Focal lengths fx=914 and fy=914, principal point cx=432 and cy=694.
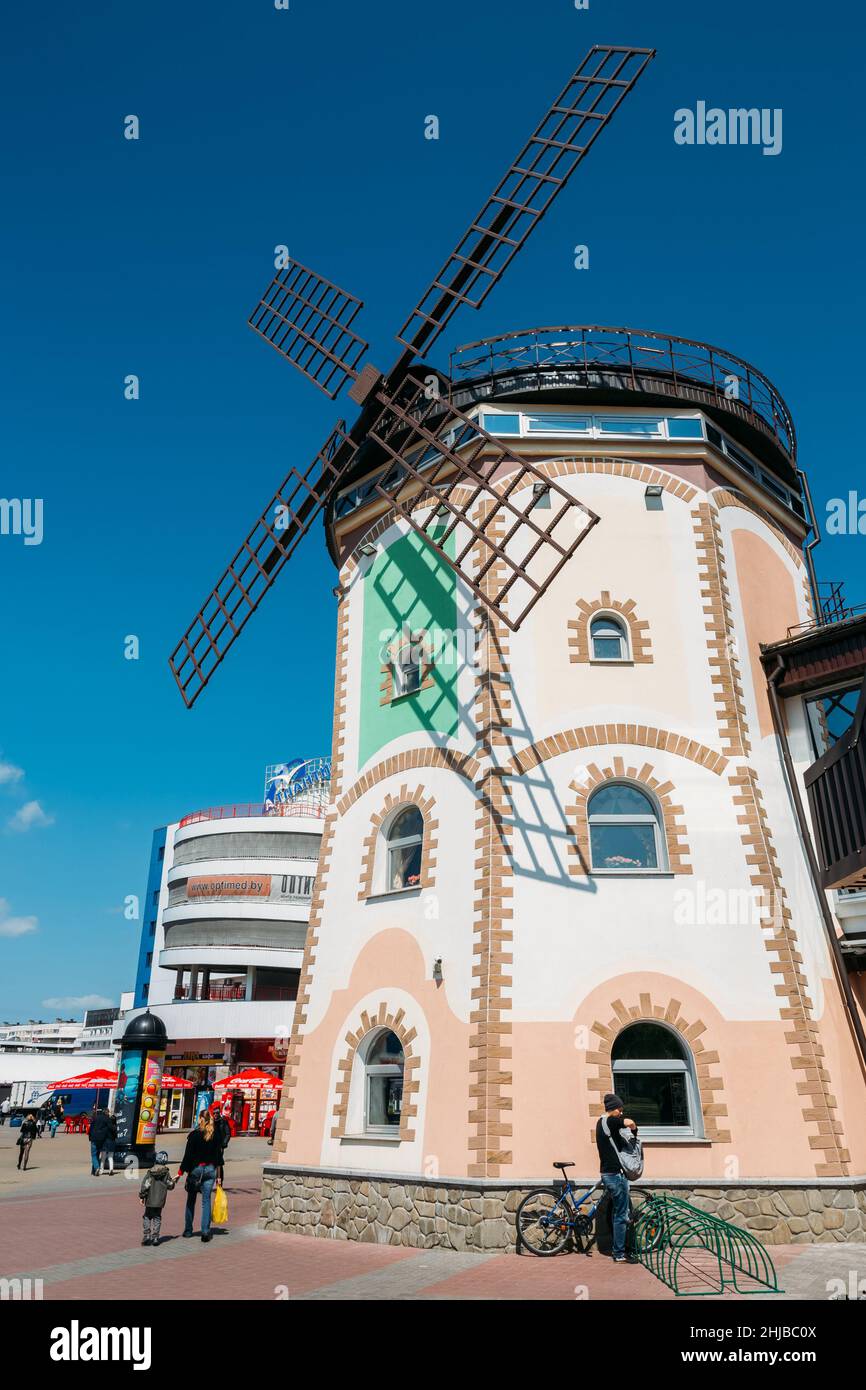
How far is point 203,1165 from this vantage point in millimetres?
14734

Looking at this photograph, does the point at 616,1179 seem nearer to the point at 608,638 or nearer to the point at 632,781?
the point at 632,781

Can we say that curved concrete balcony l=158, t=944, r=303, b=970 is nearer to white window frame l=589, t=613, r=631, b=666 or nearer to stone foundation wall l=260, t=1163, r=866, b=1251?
stone foundation wall l=260, t=1163, r=866, b=1251

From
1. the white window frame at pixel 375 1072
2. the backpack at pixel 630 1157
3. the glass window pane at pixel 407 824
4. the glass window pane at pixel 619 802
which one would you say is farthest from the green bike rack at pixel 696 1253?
the glass window pane at pixel 407 824

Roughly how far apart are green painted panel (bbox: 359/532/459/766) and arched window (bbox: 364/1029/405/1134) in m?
5.81

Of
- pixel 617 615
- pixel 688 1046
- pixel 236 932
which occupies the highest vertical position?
pixel 236 932

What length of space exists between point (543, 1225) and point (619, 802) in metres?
6.91

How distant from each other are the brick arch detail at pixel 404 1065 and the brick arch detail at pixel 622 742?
517cm

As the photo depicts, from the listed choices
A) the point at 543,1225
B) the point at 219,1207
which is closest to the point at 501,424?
the point at 543,1225

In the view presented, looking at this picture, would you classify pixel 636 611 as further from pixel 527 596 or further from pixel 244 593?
pixel 244 593

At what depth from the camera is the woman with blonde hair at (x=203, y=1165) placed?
47.2ft

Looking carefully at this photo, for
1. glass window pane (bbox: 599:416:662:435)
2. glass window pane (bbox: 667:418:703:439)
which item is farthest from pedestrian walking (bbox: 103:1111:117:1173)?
glass window pane (bbox: 667:418:703:439)

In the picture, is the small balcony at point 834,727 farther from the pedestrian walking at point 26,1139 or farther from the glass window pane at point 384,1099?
the pedestrian walking at point 26,1139

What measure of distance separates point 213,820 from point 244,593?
125 feet

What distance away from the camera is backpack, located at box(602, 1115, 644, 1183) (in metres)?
11.8
